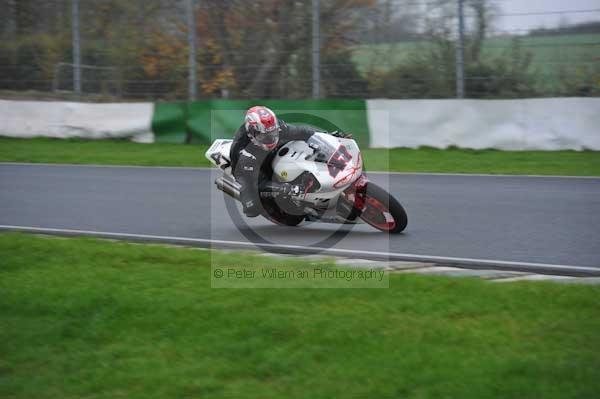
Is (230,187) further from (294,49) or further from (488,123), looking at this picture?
(294,49)

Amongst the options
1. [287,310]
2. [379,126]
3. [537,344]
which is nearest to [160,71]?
[379,126]

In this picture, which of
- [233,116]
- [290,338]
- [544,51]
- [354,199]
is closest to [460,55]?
[544,51]

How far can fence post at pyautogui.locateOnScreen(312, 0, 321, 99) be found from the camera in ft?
58.4

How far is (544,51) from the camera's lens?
16016 mm

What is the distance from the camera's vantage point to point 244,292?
618cm

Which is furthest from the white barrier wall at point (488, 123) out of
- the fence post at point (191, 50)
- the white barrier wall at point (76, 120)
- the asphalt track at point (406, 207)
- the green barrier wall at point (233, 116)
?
the white barrier wall at point (76, 120)

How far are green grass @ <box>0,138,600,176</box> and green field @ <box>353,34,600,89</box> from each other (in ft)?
6.53

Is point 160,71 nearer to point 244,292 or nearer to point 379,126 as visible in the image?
point 379,126

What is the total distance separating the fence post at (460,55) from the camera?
651 inches

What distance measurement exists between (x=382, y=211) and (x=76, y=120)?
12.2 meters

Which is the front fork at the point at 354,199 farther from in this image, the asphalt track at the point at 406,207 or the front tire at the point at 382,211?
the asphalt track at the point at 406,207

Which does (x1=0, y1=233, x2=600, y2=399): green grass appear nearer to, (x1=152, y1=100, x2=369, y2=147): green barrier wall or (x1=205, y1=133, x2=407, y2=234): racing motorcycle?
(x1=205, y1=133, x2=407, y2=234): racing motorcycle

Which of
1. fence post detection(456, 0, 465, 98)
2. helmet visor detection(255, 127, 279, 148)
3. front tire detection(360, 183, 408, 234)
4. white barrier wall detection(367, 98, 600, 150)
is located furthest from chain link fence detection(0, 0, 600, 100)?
helmet visor detection(255, 127, 279, 148)

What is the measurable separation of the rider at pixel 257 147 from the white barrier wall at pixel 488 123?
763 centimetres
